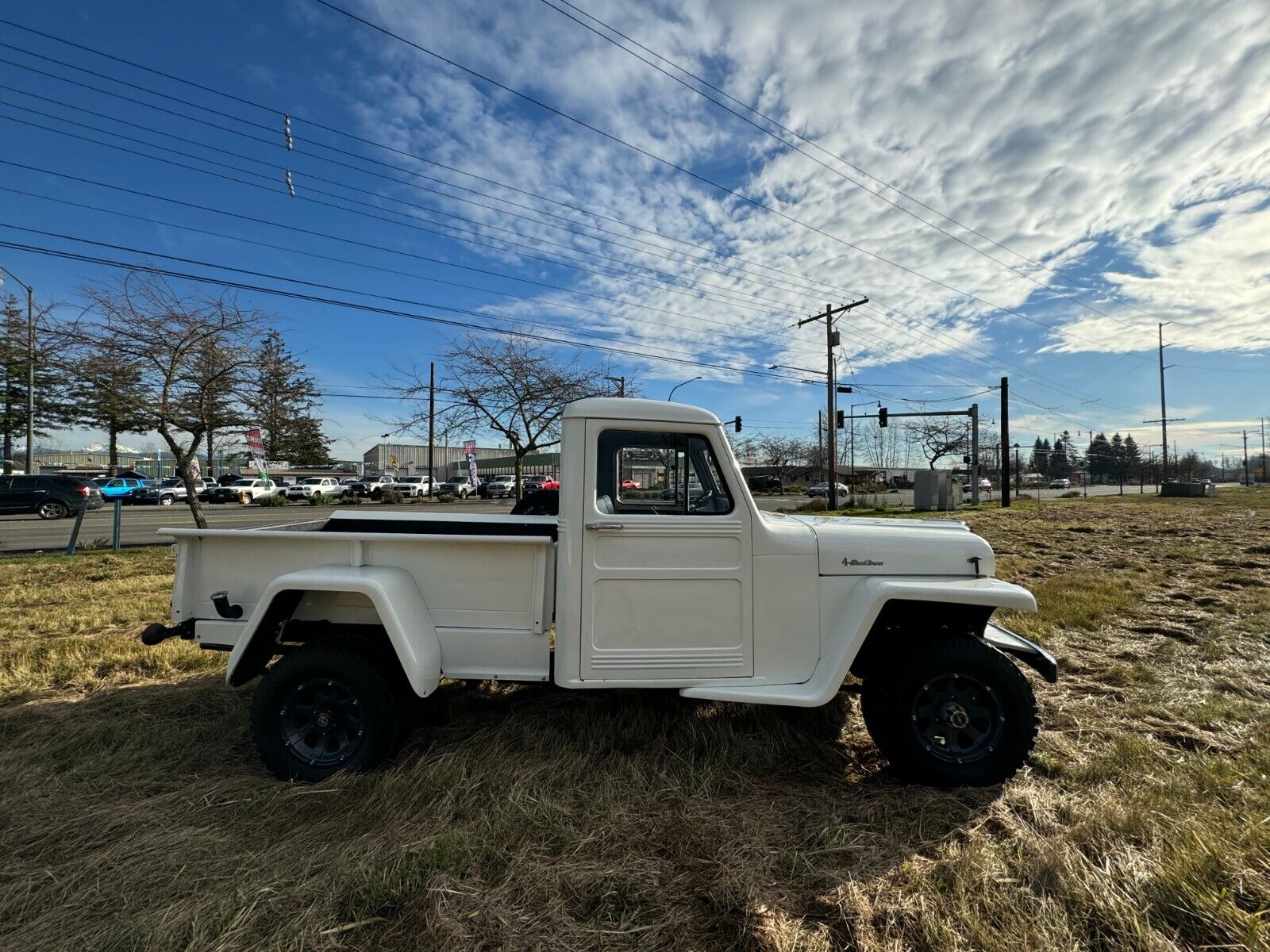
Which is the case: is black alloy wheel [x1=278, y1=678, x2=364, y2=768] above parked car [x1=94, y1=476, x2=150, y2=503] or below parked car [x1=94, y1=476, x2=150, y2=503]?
below

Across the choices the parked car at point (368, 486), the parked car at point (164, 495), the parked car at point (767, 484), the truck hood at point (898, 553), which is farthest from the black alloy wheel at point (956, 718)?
the parked car at point (767, 484)

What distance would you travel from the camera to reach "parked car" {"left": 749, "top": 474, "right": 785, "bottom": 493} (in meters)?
50.7

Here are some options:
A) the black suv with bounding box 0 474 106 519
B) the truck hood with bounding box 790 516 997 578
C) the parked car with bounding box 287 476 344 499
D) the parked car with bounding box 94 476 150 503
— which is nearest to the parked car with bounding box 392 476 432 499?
the parked car with bounding box 287 476 344 499

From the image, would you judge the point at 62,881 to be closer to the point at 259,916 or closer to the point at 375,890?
the point at 259,916

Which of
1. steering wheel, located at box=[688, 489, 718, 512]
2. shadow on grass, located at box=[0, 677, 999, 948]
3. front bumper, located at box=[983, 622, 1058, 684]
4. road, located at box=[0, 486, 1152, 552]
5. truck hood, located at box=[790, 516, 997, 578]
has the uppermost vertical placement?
steering wheel, located at box=[688, 489, 718, 512]

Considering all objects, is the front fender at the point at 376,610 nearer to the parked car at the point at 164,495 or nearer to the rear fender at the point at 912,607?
the rear fender at the point at 912,607

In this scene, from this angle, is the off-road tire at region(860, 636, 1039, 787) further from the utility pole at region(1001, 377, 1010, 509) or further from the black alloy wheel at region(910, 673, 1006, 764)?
the utility pole at region(1001, 377, 1010, 509)

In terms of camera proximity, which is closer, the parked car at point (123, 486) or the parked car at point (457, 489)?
the parked car at point (123, 486)

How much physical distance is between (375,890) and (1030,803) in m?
2.79

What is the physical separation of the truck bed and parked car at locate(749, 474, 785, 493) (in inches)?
1850

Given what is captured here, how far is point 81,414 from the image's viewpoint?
34.4 ft

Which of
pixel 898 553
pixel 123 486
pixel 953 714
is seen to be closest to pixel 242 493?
pixel 123 486

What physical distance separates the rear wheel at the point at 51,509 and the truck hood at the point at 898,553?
28.0 metres

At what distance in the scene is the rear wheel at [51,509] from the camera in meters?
21.1
